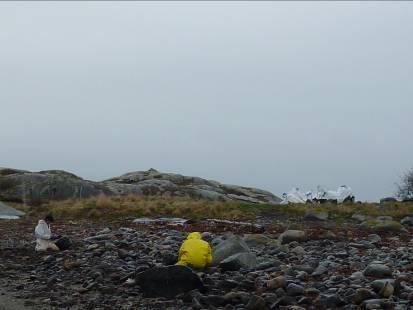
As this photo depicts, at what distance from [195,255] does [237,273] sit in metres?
0.88

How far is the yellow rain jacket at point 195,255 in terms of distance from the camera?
437 inches

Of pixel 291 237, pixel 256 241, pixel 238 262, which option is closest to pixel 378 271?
pixel 238 262

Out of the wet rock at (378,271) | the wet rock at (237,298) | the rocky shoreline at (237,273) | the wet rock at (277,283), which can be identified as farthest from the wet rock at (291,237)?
the wet rock at (237,298)

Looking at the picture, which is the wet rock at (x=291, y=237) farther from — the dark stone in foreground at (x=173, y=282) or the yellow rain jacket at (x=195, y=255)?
the dark stone in foreground at (x=173, y=282)

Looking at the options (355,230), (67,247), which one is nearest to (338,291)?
(67,247)

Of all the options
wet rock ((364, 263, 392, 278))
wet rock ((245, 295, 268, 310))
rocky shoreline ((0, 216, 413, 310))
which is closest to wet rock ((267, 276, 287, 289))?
rocky shoreline ((0, 216, 413, 310))

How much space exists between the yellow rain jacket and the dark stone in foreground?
1326 millimetres

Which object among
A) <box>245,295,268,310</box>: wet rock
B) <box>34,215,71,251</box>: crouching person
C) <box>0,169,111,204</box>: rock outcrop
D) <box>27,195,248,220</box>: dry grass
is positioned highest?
<box>0,169,111,204</box>: rock outcrop

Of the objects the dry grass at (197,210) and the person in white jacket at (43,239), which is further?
the dry grass at (197,210)

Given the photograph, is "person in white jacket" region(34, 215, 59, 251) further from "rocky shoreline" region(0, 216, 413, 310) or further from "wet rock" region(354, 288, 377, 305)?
"wet rock" region(354, 288, 377, 305)

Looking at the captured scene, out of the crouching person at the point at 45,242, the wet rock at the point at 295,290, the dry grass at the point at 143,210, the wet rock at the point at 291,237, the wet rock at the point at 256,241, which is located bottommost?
the wet rock at the point at 295,290

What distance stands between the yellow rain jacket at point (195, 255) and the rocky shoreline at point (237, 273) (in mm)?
208

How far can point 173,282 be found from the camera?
964 centimetres

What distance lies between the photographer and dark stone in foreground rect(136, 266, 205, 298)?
963 cm
